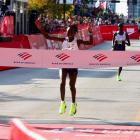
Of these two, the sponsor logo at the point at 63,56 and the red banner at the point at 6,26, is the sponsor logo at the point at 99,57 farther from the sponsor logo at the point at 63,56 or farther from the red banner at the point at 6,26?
the red banner at the point at 6,26

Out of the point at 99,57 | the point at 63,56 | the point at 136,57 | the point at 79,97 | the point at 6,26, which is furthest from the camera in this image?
the point at 6,26

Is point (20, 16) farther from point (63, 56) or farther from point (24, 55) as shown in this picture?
point (63, 56)

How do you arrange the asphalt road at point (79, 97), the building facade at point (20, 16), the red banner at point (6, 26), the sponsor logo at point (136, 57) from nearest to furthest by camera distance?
the asphalt road at point (79, 97) < the sponsor logo at point (136, 57) < the red banner at point (6, 26) < the building facade at point (20, 16)

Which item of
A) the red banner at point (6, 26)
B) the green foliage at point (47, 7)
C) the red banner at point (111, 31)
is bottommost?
the red banner at point (111, 31)

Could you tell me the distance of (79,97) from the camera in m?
16.0

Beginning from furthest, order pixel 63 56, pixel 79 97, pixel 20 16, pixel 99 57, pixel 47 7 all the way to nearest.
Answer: pixel 47 7 < pixel 20 16 < pixel 79 97 < pixel 99 57 < pixel 63 56

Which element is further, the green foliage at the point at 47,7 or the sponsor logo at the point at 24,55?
the green foliage at the point at 47,7

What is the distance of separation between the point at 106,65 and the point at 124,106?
40.8 inches

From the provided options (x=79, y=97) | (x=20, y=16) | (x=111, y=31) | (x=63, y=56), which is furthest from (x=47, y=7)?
(x=63, y=56)

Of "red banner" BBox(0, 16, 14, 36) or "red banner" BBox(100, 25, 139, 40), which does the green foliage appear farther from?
"red banner" BBox(0, 16, 14, 36)

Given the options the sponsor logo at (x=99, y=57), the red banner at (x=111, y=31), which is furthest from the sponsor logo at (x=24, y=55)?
the red banner at (x=111, y=31)

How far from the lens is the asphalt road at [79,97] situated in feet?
41.1

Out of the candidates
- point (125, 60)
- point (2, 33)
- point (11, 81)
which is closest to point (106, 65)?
point (125, 60)

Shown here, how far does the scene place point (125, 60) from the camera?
14375mm
